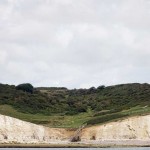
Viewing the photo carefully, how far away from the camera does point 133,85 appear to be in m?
165

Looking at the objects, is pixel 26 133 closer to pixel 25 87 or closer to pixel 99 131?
pixel 99 131

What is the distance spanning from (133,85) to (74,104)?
83.9 feet

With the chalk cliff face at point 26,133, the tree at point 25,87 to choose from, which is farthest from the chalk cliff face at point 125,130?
the tree at point 25,87

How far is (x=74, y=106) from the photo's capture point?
14300cm

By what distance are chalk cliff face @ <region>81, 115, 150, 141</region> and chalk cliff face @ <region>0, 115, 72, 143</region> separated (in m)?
6.34

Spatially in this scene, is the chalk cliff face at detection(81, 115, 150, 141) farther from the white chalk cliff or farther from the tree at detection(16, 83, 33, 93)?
the tree at detection(16, 83, 33, 93)

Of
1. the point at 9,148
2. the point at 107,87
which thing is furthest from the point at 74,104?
the point at 9,148

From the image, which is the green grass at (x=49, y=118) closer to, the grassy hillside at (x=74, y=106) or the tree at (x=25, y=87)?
the grassy hillside at (x=74, y=106)

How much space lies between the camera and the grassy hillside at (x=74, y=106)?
11750cm

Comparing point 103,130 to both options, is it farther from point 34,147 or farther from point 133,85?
point 133,85

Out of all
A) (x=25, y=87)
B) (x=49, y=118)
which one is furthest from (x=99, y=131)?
(x=25, y=87)

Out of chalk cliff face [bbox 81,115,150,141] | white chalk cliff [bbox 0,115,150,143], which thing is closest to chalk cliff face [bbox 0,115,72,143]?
white chalk cliff [bbox 0,115,150,143]

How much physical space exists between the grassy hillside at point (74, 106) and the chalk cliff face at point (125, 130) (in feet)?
10.2

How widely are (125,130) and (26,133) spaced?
53.4 feet
